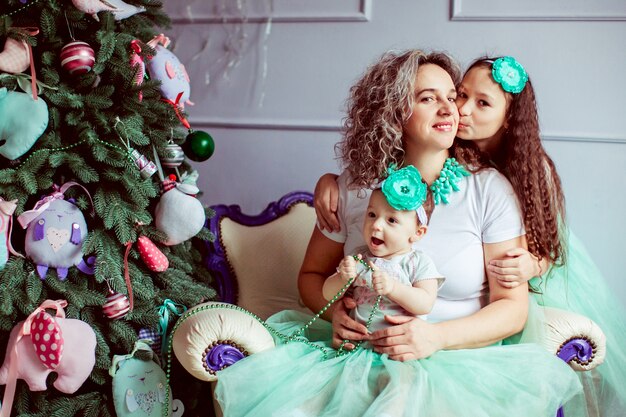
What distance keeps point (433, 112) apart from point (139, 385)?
1.16 m

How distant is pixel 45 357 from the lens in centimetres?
186

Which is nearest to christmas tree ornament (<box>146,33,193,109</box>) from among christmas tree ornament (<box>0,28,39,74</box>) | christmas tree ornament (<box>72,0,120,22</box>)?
christmas tree ornament (<box>72,0,120,22</box>)

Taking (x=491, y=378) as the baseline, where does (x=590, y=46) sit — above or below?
above

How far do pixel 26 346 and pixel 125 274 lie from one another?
333mm

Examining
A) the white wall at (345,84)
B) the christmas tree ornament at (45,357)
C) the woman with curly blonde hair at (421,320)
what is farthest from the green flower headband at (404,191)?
the white wall at (345,84)

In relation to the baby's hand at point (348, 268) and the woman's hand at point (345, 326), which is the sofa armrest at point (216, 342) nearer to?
the woman's hand at point (345, 326)

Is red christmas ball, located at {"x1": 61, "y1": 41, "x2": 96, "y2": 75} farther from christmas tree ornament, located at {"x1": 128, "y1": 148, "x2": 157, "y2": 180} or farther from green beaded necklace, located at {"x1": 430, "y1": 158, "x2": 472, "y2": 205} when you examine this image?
green beaded necklace, located at {"x1": 430, "y1": 158, "x2": 472, "y2": 205}

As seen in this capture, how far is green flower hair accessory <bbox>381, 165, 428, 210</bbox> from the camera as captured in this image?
1.68 metres

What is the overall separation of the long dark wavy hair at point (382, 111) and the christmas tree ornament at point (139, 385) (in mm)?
809

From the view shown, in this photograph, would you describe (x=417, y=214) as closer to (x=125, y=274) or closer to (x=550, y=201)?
(x=550, y=201)

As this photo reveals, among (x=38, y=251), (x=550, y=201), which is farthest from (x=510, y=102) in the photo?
(x=38, y=251)

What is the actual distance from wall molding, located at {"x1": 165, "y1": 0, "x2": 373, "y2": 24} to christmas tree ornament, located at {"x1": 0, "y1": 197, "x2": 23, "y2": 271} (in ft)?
4.38

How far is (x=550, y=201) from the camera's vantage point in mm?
1934

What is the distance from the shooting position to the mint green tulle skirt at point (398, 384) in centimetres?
160
